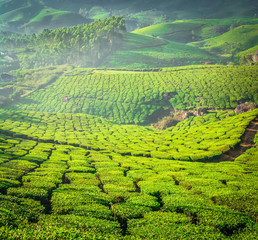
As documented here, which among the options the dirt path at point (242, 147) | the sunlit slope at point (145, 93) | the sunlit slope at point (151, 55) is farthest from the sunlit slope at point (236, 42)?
the dirt path at point (242, 147)

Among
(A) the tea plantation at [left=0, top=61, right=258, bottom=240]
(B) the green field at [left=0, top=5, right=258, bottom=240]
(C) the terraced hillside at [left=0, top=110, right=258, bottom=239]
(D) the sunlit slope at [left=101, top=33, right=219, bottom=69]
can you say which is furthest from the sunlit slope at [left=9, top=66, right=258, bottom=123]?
(D) the sunlit slope at [left=101, top=33, right=219, bottom=69]

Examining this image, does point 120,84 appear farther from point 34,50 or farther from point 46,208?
point 34,50

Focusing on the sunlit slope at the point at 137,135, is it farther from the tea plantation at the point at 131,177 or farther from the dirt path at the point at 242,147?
the dirt path at the point at 242,147

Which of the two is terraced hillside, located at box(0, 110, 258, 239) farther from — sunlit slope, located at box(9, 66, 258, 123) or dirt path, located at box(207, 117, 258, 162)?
sunlit slope, located at box(9, 66, 258, 123)

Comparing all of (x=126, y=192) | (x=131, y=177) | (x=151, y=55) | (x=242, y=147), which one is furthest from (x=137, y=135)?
(x=151, y=55)

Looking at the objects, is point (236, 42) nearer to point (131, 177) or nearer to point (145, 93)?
point (145, 93)

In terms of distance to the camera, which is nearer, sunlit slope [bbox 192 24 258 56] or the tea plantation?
the tea plantation

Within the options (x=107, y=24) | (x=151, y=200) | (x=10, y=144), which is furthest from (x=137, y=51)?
(x=151, y=200)
